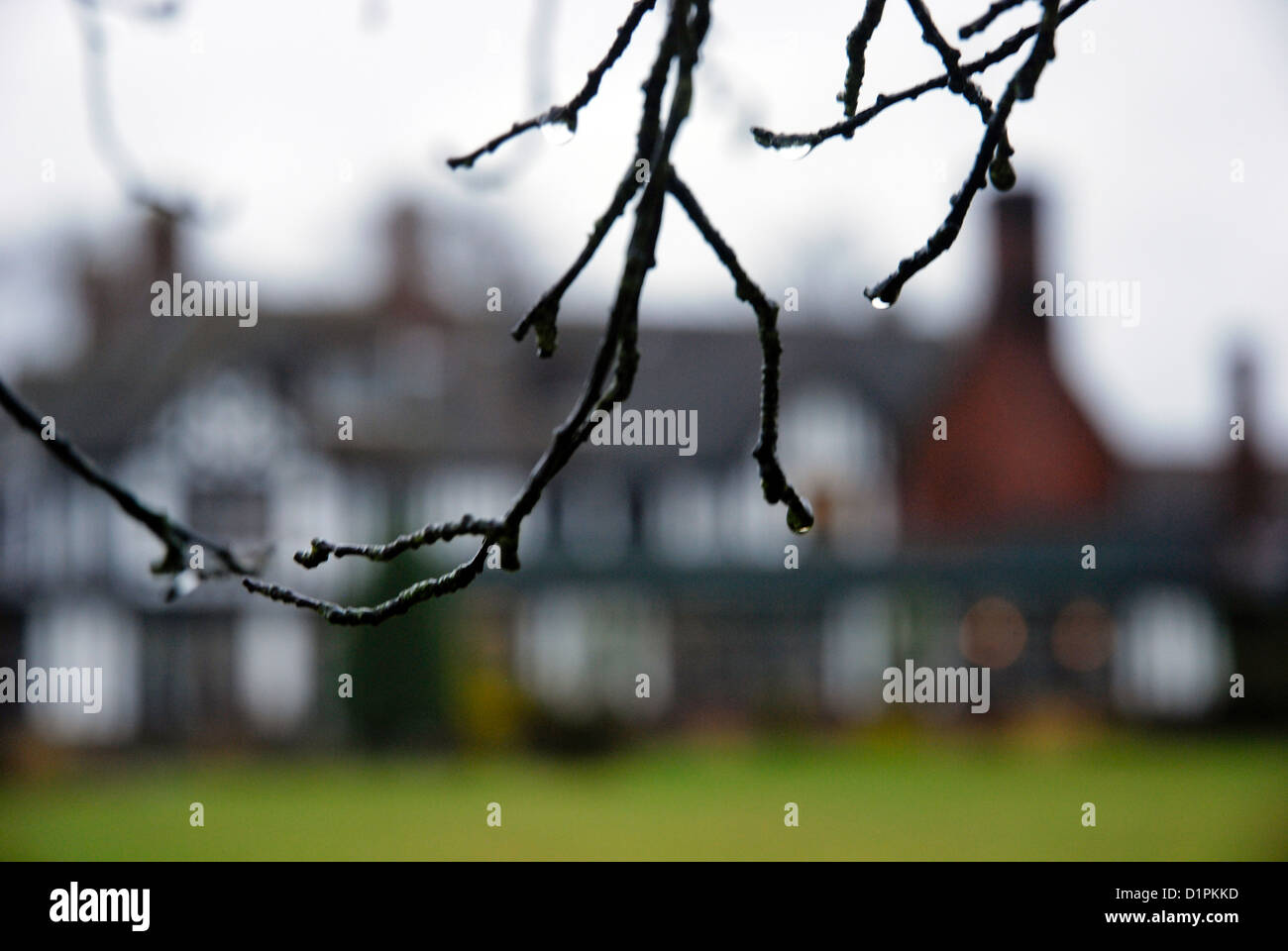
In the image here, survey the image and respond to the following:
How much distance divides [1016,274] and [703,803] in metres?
12.8

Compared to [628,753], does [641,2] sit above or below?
above

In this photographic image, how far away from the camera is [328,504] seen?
21719mm

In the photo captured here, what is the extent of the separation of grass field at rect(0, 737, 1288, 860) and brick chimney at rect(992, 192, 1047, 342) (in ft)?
25.8

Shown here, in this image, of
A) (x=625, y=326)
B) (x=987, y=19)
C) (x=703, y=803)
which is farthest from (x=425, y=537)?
(x=703, y=803)

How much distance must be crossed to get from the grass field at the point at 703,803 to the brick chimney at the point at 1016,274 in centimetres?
786

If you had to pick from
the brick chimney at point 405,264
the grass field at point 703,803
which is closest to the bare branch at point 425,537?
the grass field at point 703,803

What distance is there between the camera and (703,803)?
54.2ft

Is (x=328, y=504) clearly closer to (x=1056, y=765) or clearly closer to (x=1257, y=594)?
(x=1056, y=765)

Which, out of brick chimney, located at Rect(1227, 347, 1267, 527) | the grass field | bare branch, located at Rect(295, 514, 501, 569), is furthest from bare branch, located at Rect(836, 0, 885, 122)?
brick chimney, located at Rect(1227, 347, 1267, 527)

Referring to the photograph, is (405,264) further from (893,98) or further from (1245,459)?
(893,98)

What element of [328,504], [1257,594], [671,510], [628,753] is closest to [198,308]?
[328,504]

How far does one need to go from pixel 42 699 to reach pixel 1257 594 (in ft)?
68.5

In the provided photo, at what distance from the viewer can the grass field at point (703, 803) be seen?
13891 mm

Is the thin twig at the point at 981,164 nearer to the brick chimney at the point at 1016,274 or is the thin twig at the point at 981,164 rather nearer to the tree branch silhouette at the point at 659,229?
the tree branch silhouette at the point at 659,229
